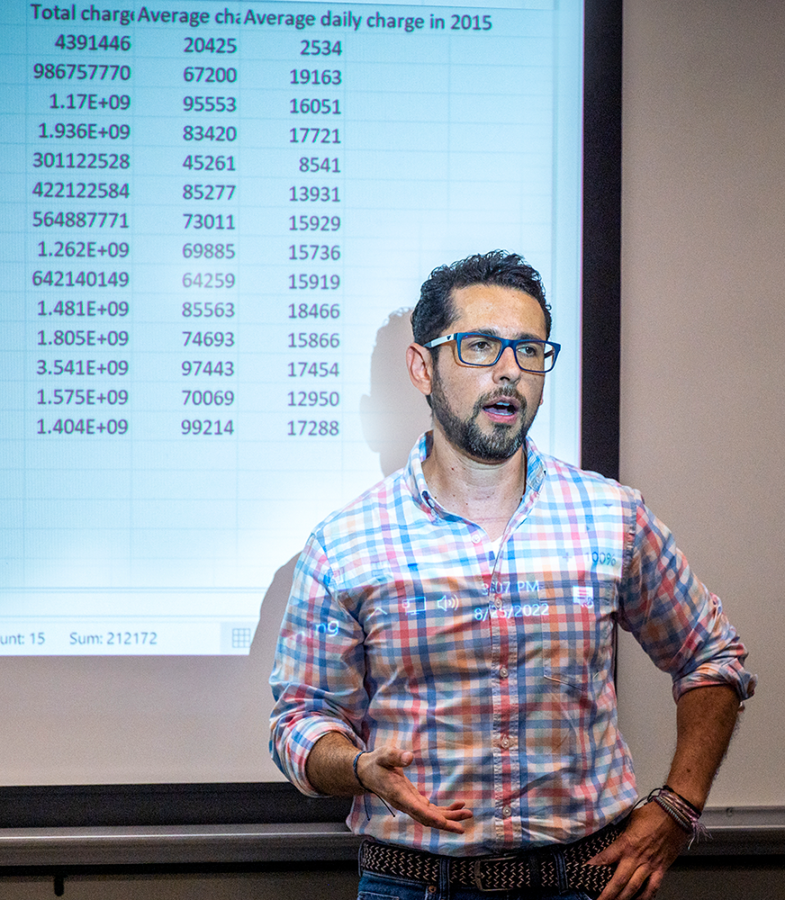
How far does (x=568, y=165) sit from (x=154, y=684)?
4.32 ft

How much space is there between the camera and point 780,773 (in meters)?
1.70

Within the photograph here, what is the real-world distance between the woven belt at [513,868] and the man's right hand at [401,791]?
17cm

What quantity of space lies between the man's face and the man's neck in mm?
28

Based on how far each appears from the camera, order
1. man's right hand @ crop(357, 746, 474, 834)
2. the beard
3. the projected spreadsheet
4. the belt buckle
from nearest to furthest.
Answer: man's right hand @ crop(357, 746, 474, 834) → the belt buckle → the beard → the projected spreadsheet

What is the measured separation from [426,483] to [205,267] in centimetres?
66

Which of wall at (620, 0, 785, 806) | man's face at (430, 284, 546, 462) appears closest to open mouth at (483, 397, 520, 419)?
man's face at (430, 284, 546, 462)

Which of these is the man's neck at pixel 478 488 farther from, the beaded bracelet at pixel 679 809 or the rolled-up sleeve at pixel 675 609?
the beaded bracelet at pixel 679 809

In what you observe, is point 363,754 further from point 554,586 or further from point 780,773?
point 780,773

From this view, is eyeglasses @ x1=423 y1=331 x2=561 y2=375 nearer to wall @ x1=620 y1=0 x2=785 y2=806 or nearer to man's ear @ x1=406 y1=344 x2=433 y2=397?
man's ear @ x1=406 y1=344 x2=433 y2=397

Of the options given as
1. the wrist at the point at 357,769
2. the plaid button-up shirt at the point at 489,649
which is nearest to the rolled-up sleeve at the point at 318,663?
the plaid button-up shirt at the point at 489,649

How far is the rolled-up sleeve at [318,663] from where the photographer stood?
1.22 meters

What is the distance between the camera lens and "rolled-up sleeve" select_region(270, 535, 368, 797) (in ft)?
4.01

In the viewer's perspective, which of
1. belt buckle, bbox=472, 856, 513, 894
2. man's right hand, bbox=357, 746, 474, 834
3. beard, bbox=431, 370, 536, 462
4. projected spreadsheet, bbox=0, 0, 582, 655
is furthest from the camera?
projected spreadsheet, bbox=0, 0, 582, 655

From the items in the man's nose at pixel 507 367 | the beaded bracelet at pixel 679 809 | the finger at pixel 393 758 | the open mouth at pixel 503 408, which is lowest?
the beaded bracelet at pixel 679 809
